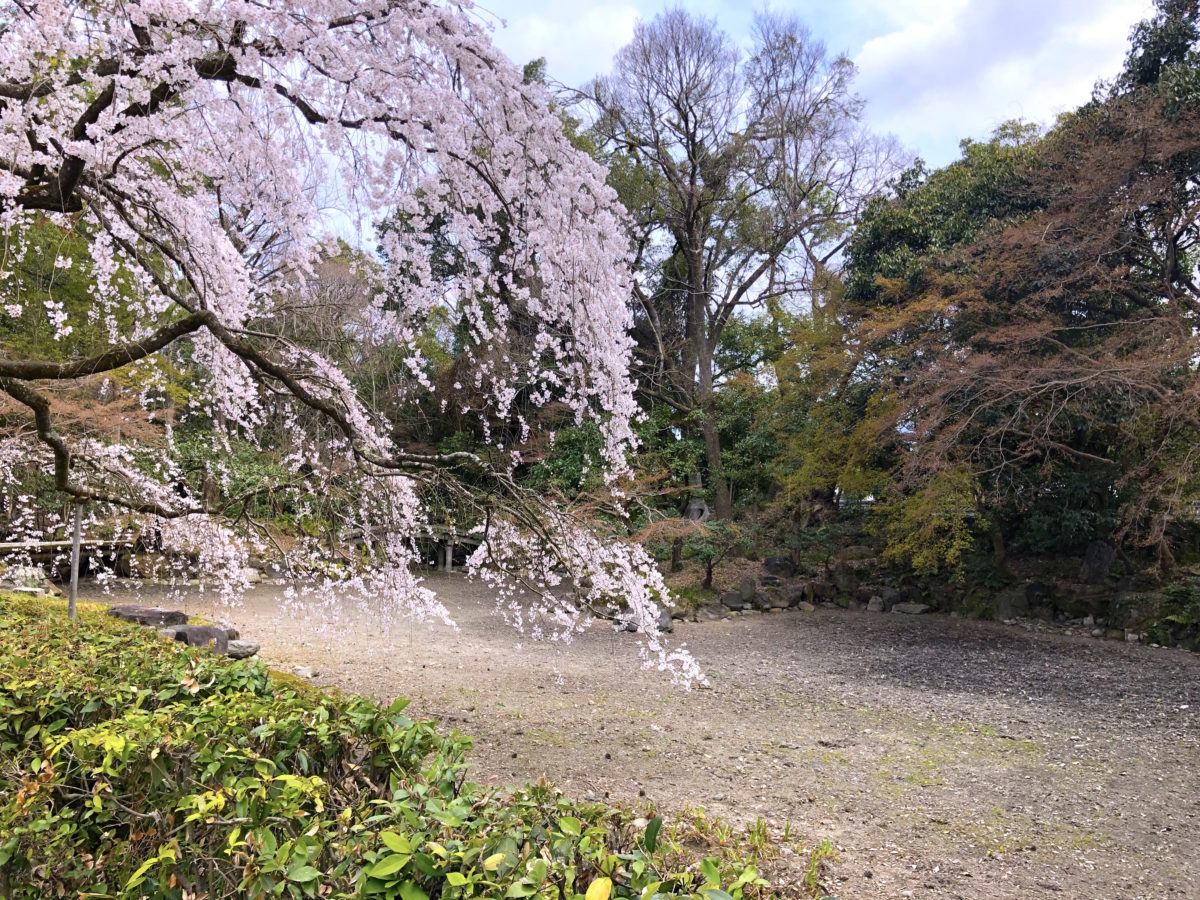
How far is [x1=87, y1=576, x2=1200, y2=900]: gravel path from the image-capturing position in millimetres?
2916

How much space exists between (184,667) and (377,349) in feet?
26.4

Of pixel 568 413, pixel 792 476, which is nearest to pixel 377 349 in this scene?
pixel 568 413

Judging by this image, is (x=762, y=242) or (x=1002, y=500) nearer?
(x=1002, y=500)

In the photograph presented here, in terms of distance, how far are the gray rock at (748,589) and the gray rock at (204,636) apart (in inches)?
241

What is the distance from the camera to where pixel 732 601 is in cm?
900

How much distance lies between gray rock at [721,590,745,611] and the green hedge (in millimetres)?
7333

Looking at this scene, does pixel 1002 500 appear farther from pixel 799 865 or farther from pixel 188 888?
pixel 188 888

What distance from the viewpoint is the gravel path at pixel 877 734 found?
9.57 feet

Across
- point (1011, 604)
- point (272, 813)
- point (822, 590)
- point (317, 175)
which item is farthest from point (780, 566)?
point (272, 813)

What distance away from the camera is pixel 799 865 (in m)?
2.63

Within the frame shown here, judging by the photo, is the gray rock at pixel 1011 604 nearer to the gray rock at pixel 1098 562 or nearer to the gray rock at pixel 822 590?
the gray rock at pixel 1098 562

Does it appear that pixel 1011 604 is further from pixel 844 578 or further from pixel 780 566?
pixel 780 566

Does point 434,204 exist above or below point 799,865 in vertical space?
above

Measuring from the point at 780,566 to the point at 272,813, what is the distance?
937 centimetres
